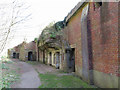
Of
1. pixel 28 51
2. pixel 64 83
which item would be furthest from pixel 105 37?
pixel 28 51

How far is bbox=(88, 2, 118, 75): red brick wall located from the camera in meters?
4.74

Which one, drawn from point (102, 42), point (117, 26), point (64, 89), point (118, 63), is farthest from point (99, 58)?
point (64, 89)

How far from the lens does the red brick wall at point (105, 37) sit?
4738 millimetres

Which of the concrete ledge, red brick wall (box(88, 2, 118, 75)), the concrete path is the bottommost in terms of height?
the concrete path

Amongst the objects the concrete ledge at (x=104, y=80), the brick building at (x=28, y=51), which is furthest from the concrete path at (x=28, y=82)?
the brick building at (x=28, y=51)

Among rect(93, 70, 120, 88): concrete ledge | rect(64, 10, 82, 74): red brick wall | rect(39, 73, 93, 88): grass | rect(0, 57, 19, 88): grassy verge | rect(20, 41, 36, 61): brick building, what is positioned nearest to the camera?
rect(93, 70, 120, 88): concrete ledge

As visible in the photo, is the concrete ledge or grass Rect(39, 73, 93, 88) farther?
grass Rect(39, 73, 93, 88)

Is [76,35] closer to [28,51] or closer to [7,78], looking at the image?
[7,78]

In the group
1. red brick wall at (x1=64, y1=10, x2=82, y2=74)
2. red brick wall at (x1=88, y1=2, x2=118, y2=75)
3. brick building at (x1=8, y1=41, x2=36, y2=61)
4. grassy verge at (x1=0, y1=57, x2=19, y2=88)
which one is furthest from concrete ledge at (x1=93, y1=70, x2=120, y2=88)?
brick building at (x1=8, y1=41, x2=36, y2=61)

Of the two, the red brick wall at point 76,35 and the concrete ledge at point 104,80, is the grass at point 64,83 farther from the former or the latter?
the red brick wall at point 76,35

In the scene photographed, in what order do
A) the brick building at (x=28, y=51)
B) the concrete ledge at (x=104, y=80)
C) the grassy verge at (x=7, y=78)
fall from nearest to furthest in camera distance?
the concrete ledge at (x=104, y=80) → the grassy verge at (x=7, y=78) → the brick building at (x=28, y=51)

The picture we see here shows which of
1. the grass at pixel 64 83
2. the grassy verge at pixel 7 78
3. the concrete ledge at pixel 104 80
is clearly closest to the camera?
the concrete ledge at pixel 104 80

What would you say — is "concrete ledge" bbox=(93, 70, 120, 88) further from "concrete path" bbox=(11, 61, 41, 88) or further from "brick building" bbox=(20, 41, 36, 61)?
"brick building" bbox=(20, 41, 36, 61)

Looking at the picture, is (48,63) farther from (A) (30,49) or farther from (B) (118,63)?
(B) (118,63)
